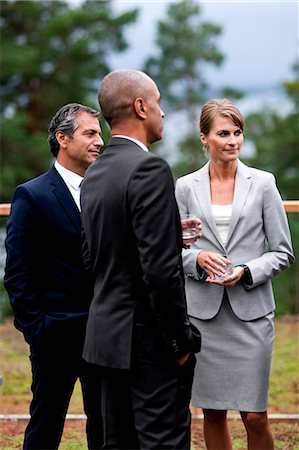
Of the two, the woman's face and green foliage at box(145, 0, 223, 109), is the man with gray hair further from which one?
green foliage at box(145, 0, 223, 109)

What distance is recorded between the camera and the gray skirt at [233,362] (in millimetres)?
4109

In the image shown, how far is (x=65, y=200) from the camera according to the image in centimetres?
387

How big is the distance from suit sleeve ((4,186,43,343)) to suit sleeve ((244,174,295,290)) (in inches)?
37.9

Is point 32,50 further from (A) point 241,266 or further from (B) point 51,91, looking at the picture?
(A) point 241,266

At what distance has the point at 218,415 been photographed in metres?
4.20

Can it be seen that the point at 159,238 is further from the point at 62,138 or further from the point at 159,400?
the point at 62,138

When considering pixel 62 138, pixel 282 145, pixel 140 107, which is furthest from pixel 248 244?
pixel 282 145

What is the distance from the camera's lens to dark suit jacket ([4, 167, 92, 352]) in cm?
382

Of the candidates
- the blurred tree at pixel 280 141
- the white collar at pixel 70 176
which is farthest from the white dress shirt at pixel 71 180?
the blurred tree at pixel 280 141

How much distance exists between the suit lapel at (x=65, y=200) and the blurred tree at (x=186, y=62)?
20.4 m

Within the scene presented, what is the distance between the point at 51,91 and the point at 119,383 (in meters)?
Result: 16.7

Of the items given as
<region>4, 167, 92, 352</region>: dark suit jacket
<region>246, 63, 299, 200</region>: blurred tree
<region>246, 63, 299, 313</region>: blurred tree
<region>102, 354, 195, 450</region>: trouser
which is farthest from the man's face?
<region>246, 63, 299, 200</region>: blurred tree

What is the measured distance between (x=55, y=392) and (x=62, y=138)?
112 centimetres

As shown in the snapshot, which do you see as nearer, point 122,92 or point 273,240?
point 122,92
